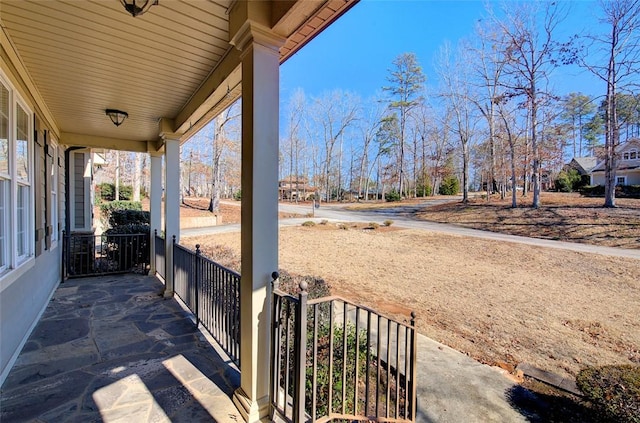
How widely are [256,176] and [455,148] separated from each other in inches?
1088

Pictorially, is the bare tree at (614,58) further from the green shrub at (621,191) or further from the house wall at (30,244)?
the house wall at (30,244)

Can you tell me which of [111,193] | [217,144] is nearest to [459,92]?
[217,144]

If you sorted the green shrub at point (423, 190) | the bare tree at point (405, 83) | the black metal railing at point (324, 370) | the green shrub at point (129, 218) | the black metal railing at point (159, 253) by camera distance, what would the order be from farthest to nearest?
the green shrub at point (423, 190) → the bare tree at point (405, 83) → the green shrub at point (129, 218) → the black metal railing at point (159, 253) → the black metal railing at point (324, 370)

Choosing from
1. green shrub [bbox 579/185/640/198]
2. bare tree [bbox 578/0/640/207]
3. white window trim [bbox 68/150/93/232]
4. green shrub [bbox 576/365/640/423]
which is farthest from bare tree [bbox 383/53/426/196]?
green shrub [bbox 576/365/640/423]

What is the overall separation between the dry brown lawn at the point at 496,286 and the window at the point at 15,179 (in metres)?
3.65

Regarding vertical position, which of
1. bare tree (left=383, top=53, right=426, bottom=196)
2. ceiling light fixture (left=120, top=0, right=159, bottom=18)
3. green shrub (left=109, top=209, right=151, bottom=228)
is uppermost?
bare tree (left=383, top=53, right=426, bottom=196)

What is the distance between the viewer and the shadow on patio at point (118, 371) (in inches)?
79.0

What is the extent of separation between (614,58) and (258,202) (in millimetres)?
17424

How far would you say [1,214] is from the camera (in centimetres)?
246

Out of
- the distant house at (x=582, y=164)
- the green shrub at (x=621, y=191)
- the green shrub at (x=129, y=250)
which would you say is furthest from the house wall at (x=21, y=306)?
the distant house at (x=582, y=164)

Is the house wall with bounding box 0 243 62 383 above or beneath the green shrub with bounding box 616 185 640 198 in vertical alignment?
beneath

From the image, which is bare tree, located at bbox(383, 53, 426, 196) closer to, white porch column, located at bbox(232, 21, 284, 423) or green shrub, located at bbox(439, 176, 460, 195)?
green shrub, located at bbox(439, 176, 460, 195)

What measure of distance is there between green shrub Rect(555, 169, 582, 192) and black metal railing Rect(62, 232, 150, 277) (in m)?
30.2

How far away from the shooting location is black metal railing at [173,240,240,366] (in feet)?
8.23
